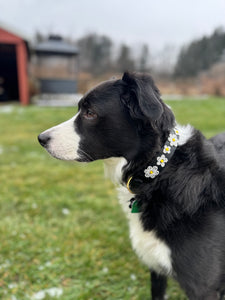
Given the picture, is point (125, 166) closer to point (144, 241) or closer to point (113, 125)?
point (113, 125)

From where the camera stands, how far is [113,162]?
1.83 metres

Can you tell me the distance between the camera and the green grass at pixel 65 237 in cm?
232

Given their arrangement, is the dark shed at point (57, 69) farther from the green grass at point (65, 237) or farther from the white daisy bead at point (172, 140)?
the white daisy bead at point (172, 140)

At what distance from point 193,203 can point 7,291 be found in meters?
1.72

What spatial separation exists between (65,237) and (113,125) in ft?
5.63

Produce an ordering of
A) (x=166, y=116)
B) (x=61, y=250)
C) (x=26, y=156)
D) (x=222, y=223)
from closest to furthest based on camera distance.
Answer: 1. (x=222, y=223)
2. (x=166, y=116)
3. (x=61, y=250)
4. (x=26, y=156)

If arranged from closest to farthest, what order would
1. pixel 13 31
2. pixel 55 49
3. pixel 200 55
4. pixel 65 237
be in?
pixel 65 237 → pixel 13 31 → pixel 55 49 → pixel 200 55

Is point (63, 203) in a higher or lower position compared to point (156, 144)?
lower

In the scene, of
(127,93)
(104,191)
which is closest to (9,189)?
(104,191)

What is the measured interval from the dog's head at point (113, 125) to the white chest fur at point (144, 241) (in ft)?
0.46

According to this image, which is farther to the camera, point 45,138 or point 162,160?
point 45,138

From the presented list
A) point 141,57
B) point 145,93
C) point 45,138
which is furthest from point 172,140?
point 141,57

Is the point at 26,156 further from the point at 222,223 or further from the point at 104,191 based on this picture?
the point at 222,223

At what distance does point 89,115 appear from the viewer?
69.1 inches
